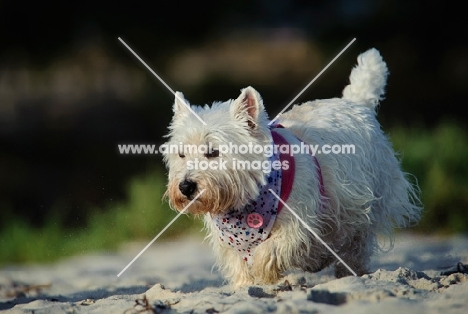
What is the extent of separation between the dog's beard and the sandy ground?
1.85ft

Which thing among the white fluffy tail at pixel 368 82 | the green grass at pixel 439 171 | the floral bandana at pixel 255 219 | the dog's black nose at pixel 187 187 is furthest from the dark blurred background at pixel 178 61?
the dog's black nose at pixel 187 187

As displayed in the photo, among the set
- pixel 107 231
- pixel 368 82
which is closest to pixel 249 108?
pixel 368 82

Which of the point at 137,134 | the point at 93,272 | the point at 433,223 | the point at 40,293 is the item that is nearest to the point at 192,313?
the point at 40,293

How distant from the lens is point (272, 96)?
19.2 meters

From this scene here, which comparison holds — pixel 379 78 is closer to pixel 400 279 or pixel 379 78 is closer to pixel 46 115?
pixel 400 279

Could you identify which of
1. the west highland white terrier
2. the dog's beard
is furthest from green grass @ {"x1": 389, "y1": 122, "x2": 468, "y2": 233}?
the dog's beard

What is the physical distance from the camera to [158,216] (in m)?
10.0

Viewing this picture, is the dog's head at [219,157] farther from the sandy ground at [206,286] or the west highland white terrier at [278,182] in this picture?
the sandy ground at [206,286]

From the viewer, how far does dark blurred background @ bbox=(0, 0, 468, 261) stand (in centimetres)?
1844

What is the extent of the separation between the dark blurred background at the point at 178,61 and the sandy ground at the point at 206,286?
7.87 metres

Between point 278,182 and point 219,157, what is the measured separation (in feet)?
1.45

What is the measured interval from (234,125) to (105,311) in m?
1.49

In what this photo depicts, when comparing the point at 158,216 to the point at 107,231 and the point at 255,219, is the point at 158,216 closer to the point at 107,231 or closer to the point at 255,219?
the point at 107,231

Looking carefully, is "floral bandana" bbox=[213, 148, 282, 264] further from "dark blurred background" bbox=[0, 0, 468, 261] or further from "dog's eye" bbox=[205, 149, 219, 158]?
"dark blurred background" bbox=[0, 0, 468, 261]
